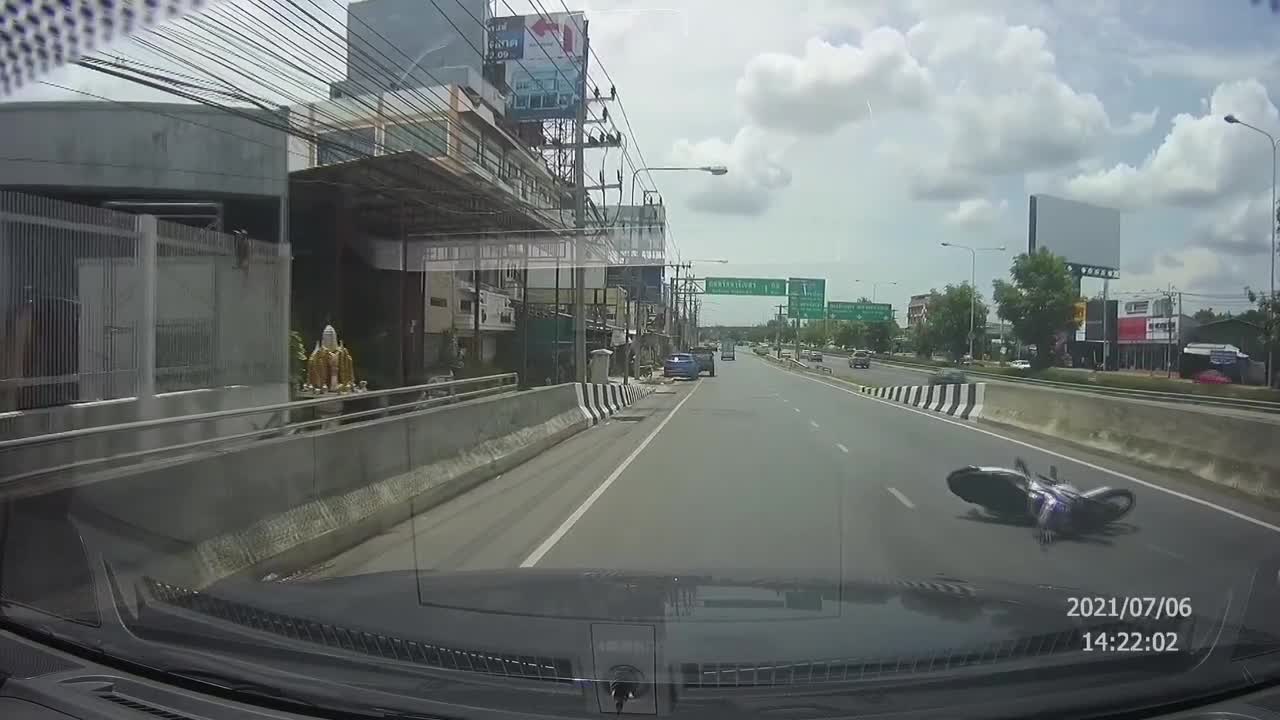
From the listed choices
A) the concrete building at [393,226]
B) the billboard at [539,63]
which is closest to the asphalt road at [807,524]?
the concrete building at [393,226]

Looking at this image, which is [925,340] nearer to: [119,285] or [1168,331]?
[1168,331]

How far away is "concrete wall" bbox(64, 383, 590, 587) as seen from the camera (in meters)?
5.92

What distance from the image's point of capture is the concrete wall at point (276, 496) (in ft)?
19.4

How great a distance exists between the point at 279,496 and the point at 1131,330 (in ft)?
189

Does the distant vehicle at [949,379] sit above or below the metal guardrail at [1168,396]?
above

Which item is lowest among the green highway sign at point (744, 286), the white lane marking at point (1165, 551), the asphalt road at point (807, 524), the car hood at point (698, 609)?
the asphalt road at point (807, 524)

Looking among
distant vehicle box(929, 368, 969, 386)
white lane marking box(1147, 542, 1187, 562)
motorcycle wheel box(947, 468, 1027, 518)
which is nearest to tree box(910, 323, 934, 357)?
distant vehicle box(929, 368, 969, 386)

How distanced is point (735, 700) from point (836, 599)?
1535mm

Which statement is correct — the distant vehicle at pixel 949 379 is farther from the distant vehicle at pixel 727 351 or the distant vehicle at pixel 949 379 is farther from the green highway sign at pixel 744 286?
the distant vehicle at pixel 727 351

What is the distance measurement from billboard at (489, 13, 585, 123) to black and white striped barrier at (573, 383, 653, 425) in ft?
23.2

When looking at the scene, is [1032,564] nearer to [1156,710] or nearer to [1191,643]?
[1191,643]

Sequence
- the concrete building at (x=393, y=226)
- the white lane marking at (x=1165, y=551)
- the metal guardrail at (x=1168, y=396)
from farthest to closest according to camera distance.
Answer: the metal guardrail at (x=1168, y=396), the concrete building at (x=393, y=226), the white lane marking at (x=1165, y=551)

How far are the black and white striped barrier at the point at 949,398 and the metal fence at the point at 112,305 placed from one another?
18295mm

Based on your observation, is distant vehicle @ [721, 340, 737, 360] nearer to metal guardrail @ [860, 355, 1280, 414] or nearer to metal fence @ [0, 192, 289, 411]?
metal guardrail @ [860, 355, 1280, 414]
